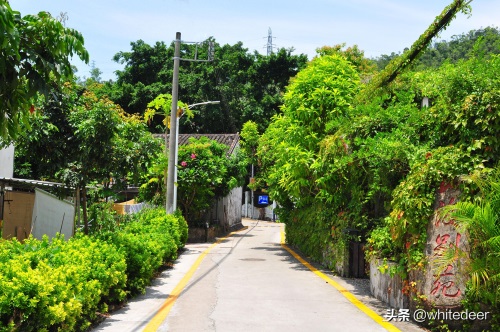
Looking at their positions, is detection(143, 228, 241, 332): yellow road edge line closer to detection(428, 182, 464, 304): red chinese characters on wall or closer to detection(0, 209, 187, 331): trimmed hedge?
detection(0, 209, 187, 331): trimmed hedge

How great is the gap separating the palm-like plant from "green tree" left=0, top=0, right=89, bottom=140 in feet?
18.1

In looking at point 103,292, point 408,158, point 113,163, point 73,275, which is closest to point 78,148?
point 113,163

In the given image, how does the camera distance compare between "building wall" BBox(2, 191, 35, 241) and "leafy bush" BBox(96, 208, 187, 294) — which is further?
"building wall" BBox(2, 191, 35, 241)

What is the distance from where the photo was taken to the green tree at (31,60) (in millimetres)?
5773

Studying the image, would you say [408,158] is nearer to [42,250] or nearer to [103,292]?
[103,292]

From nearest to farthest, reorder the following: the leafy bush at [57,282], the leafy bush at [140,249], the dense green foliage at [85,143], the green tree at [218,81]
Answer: the leafy bush at [57,282] → the leafy bush at [140,249] → the dense green foliage at [85,143] → the green tree at [218,81]

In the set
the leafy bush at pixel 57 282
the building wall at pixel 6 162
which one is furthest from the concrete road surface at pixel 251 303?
the building wall at pixel 6 162

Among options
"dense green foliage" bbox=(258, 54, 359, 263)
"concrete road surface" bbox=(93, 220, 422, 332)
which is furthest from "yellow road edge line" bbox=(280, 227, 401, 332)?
"dense green foliage" bbox=(258, 54, 359, 263)

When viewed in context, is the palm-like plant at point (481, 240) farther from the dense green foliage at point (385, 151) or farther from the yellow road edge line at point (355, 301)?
the yellow road edge line at point (355, 301)

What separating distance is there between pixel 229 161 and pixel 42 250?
2269 cm

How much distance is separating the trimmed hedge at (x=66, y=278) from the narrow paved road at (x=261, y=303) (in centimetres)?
105

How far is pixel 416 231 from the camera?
9328mm

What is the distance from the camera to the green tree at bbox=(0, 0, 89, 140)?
5773 millimetres

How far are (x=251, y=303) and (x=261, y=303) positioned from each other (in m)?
0.19
